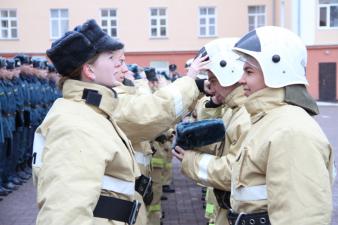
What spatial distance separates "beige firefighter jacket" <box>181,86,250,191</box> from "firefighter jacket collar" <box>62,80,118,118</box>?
1.03 m

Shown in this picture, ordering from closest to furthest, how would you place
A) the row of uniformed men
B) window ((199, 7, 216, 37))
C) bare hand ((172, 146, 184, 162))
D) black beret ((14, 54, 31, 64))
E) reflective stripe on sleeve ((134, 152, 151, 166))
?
→ bare hand ((172, 146, 184, 162)) → reflective stripe on sleeve ((134, 152, 151, 166)) → the row of uniformed men → black beret ((14, 54, 31, 64)) → window ((199, 7, 216, 37))

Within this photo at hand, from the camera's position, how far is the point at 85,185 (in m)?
2.27

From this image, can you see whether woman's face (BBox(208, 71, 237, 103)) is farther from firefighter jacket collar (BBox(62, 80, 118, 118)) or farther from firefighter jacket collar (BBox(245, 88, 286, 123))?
firefighter jacket collar (BBox(62, 80, 118, 118))

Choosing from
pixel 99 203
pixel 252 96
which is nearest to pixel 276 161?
pixel 252 96

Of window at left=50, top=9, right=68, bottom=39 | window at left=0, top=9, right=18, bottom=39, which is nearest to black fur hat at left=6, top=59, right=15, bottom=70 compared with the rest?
window at left=50, top=9, right=68, bottom=39

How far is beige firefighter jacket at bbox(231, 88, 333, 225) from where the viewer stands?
7.79 feet

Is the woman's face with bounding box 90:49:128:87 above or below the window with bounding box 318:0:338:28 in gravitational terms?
below

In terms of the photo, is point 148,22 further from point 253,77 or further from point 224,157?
point 253,77

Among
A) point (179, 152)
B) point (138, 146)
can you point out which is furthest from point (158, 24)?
point (179, 152)

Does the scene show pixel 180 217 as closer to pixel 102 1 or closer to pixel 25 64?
pixel 25 64

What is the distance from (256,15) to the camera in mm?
35562

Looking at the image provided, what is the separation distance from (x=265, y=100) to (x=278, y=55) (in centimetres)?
23

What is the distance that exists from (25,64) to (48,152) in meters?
9.10

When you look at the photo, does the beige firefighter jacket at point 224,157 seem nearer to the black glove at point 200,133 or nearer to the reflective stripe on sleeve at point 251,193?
the black glove at point 200,133
